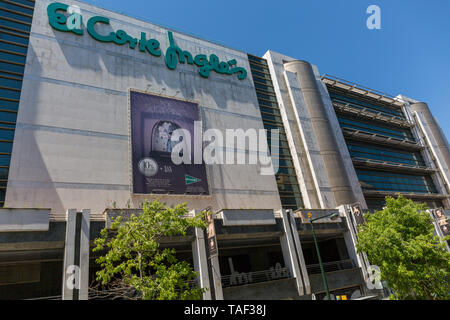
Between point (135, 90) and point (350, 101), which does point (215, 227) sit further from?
point (350, 101)

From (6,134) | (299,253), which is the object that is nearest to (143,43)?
(6,134)

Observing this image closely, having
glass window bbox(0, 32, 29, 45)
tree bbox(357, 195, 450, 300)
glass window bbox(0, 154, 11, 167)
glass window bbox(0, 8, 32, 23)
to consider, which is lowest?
tree bbox(357, 195, 450, 300)

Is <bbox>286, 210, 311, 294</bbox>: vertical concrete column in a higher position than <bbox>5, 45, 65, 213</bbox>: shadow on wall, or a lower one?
lower

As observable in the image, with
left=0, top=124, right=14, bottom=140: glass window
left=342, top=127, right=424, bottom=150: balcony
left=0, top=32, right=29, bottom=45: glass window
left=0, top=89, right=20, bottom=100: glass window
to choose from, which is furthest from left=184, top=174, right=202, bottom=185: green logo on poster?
left=342, top=127, right=424, bottom=150: balcony

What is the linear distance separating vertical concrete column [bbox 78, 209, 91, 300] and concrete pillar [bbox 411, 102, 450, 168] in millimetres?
Answer: 60986

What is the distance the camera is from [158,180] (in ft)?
90.7

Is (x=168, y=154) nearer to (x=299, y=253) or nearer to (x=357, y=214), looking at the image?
(x=299, y=253)

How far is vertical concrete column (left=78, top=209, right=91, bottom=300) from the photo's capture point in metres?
18.3

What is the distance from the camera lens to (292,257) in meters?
26.2

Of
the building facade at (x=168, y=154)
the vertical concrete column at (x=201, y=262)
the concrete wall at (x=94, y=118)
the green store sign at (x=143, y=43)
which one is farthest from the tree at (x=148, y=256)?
the green store sign at (x=143, y=43)

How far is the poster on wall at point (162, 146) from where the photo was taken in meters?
27.5

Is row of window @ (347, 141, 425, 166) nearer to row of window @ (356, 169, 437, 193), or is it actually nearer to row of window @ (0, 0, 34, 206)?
row of window @ (356, 169, 437, 193)
